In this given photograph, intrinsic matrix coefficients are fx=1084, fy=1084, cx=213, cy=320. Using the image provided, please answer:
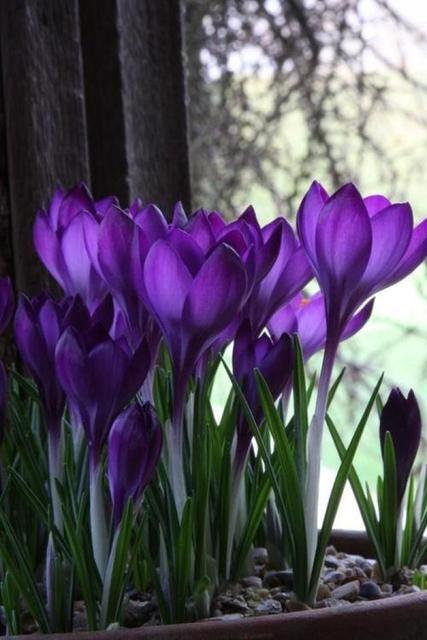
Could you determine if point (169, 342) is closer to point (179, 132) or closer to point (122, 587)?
point (122, 587)

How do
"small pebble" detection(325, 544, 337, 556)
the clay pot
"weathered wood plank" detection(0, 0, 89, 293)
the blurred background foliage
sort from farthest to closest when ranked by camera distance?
the blurred background foliage → "weathered wood plank" detection(0, 0, 89, 293) → "small pebble" detection(325, 544, 337, 556) → the clay pot

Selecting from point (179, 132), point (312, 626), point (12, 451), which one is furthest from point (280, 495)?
point (179, 132)

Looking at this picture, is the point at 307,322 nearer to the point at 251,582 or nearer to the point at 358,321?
the point at 358,321

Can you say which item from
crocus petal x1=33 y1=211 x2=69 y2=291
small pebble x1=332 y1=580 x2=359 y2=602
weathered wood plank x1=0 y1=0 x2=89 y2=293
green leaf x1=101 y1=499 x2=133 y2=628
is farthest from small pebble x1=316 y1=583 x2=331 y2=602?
weathered wood plank x1=0 y1=0 x2=89 y2=293

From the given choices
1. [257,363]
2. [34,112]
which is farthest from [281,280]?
[34,112]

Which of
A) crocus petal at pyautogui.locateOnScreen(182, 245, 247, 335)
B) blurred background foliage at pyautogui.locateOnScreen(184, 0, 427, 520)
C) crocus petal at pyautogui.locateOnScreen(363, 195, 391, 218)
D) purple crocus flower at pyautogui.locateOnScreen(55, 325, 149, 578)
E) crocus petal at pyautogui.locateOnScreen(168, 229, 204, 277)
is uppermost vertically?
blurred background foliage at pyautogui.locateOnScreen(184, 0, 427, 520)

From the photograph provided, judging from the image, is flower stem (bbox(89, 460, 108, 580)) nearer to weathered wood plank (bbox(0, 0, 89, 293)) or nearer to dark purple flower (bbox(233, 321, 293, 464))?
dark purple flower (bbox(233, 321, 293, 464))

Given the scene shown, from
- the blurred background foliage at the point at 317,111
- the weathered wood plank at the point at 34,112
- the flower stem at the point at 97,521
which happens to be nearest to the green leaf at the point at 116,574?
the flower stem at the point at 97,521
